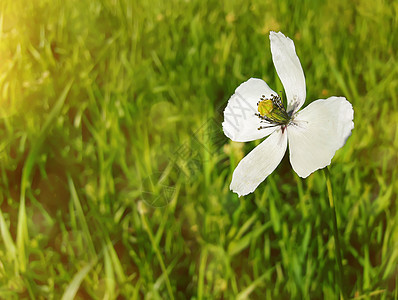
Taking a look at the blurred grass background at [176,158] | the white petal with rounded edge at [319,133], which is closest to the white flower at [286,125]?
the white petal with rounded edge at [319,133]

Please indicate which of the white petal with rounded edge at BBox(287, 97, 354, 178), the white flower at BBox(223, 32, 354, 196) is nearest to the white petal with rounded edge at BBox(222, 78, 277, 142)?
the white flower at BBox(223, 32, 354, 196)

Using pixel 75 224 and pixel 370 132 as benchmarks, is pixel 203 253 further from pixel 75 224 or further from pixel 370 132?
pixel 370 132

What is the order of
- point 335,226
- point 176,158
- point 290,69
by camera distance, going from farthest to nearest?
point 176,158
point 290,69
point 335,226

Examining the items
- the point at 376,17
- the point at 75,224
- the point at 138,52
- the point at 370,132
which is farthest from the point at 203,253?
the point at 376,17

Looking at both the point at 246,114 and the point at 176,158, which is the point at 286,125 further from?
the point at 176,158

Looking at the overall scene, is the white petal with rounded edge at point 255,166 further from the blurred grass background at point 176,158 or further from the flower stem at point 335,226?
the blurred grass background at point 176,158

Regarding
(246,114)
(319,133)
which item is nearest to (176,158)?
(246,114)

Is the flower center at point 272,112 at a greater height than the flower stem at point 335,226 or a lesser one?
greater
